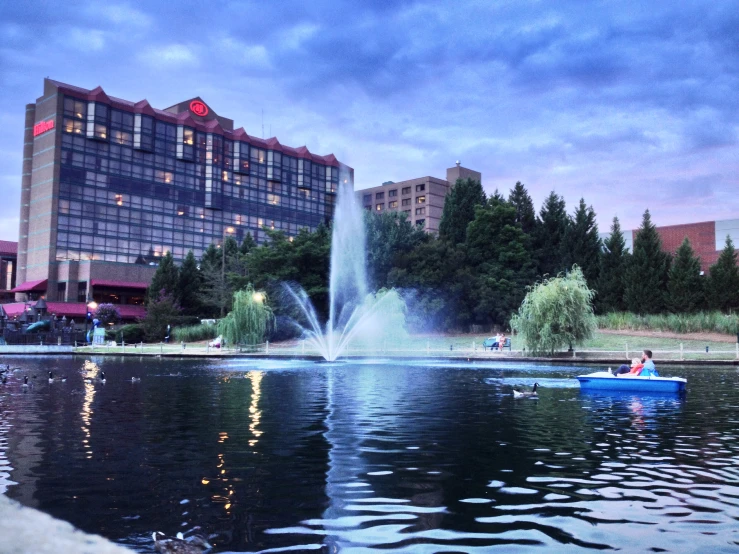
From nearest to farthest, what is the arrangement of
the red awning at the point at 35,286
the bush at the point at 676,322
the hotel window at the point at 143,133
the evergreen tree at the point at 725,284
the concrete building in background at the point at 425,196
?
the bush at the point at 676,322, the evergreen tree at the point at 725,284, the red awning at the point at 35,286, the hotel window at the point at 143,133, the concrete building in background at the point at 425,196

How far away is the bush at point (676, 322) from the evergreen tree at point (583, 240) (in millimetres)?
11103

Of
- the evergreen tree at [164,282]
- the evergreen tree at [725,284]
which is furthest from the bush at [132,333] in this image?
the evergreen tree at [725,284]

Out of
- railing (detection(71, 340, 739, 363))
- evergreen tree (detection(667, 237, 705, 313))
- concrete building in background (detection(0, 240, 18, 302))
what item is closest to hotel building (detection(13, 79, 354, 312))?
concrete building in background (detection(0, 240, 18, 302))

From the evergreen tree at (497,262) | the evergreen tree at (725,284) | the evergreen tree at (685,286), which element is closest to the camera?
the evergreen tree at (725,284)

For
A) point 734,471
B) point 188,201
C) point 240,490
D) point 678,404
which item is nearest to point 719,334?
point 678,404

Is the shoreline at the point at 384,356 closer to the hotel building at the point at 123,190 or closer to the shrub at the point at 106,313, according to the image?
the shrub at the point at 106,313

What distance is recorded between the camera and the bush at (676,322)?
171 ft

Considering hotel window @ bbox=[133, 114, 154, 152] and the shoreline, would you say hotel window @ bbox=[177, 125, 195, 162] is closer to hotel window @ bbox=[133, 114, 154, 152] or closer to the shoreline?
hotel window @ bbox=[133, 114, 154, 152]

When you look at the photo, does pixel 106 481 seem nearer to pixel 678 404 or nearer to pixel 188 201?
pixel 678 404

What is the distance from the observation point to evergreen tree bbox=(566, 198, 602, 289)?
71.7 m

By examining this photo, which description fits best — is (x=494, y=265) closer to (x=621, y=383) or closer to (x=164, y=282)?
(x=164, y=282)

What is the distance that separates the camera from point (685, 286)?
59.7m

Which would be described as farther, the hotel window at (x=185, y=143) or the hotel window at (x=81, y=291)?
the hotel window at (x=185, y=143)

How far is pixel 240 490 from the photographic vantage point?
356 inches
